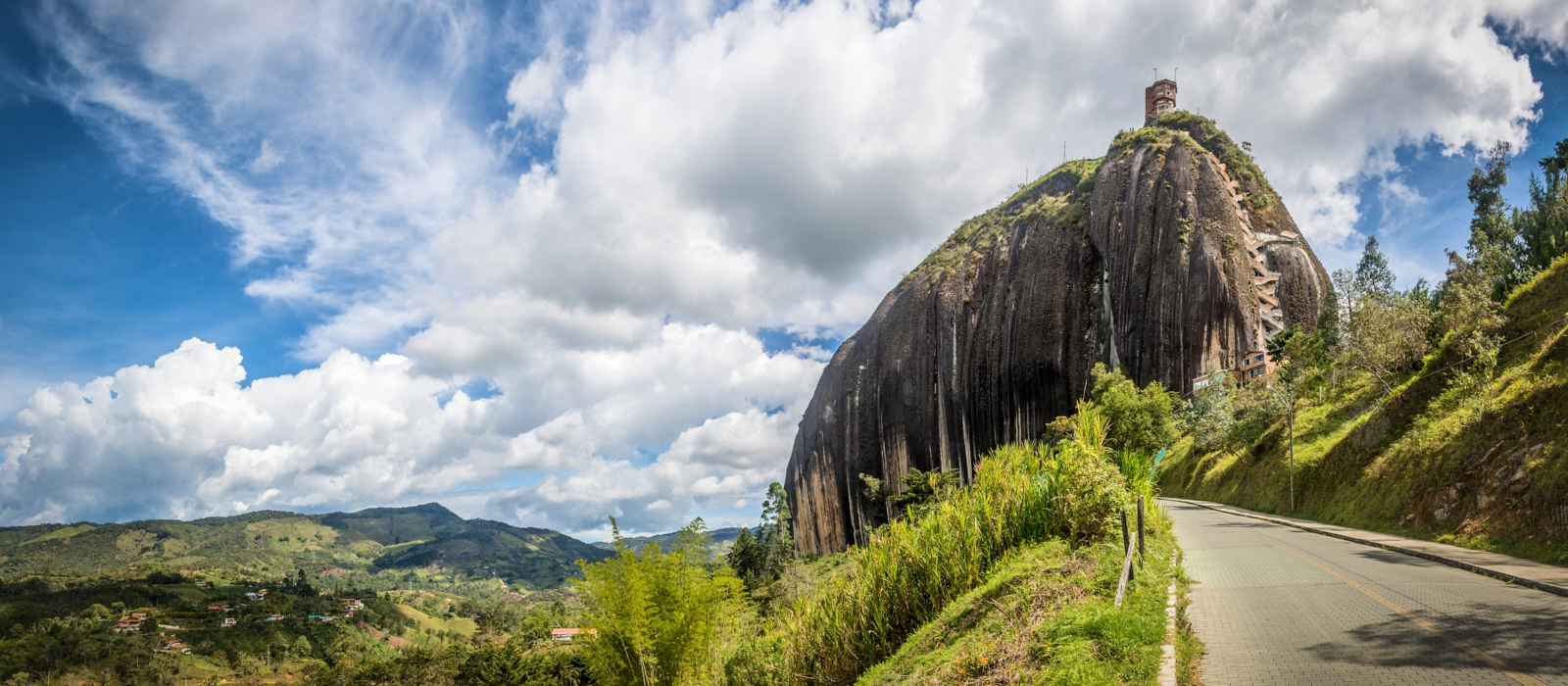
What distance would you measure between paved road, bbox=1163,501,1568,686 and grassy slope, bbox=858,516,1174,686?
25.5 inches

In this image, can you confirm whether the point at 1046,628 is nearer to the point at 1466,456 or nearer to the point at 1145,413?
the point at 1466,456

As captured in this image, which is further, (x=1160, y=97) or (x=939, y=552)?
(x=1160, y=97)

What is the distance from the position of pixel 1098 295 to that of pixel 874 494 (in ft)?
83.4

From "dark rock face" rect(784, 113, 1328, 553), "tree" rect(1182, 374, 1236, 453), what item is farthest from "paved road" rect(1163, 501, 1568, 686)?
"dark rock face" rect(784, 113, 1328, 553)

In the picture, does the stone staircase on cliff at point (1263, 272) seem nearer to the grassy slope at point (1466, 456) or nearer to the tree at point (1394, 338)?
the grassy slope at point (1466, 456)

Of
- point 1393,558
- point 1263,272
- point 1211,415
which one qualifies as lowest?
point 1393,558

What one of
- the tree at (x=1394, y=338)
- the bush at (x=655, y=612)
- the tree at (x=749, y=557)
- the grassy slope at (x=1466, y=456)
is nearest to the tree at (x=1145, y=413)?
the grassy slope at (x=1466, y=456)

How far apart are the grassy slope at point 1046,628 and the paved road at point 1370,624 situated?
648mm

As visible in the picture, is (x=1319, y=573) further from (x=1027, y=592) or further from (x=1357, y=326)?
(x=1357, y=326)

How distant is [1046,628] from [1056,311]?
→ 5596 cm

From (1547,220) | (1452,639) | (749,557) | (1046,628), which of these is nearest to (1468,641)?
(1452,639)

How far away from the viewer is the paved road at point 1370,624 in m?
5.41

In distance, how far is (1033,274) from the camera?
61125 millimetres

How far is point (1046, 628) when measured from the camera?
6.40 meters
